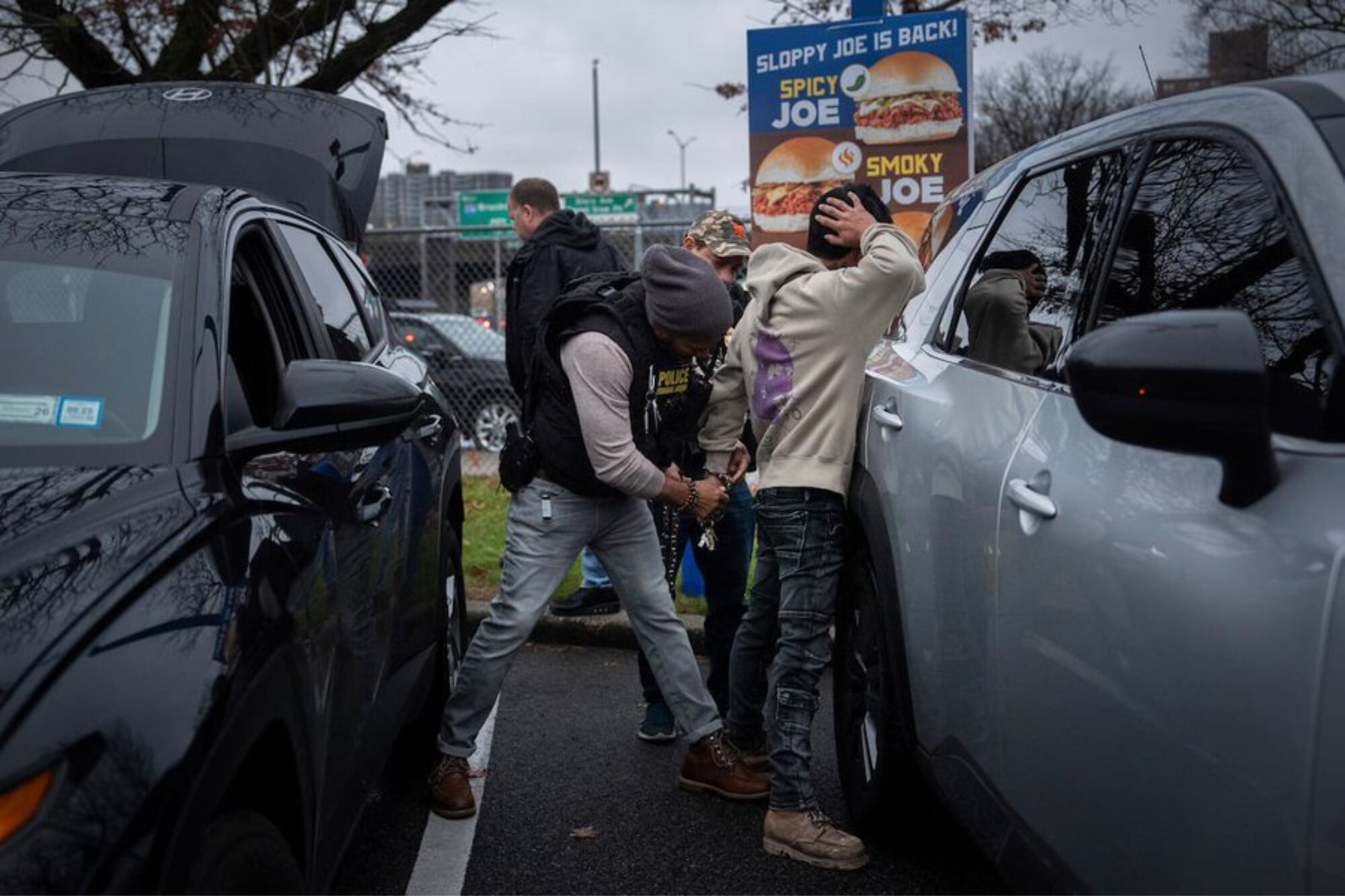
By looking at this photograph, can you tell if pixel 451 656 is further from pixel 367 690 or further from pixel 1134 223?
pixel 1134 223

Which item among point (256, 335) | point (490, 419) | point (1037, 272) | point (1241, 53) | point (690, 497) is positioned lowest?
point (490, 419)

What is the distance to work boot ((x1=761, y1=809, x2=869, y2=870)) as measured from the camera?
12.1 feet

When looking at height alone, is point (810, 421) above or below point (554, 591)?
above

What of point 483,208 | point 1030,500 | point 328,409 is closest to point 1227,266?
point 1030,500

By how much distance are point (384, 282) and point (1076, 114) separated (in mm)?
32889

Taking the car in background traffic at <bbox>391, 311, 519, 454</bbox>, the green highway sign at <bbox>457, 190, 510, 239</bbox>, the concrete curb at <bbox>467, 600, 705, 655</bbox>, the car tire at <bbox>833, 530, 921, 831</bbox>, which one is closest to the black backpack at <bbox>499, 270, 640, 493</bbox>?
the car tire at <bbox>833, 530, 921, 831</bbox>

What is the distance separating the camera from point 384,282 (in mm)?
14570

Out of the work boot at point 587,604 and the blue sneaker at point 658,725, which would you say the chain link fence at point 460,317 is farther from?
the blue sneaker at point 658,725

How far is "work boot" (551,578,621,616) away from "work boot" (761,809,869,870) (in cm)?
262

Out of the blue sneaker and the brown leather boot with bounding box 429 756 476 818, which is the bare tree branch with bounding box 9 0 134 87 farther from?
the brown leather boot with bounding box 429 756 476 818

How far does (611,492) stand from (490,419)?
405 inches

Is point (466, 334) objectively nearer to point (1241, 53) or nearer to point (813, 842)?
point (813, 842)

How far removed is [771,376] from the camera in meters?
3.86

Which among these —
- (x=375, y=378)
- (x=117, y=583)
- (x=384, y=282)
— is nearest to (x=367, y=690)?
(x=375, y=378)
